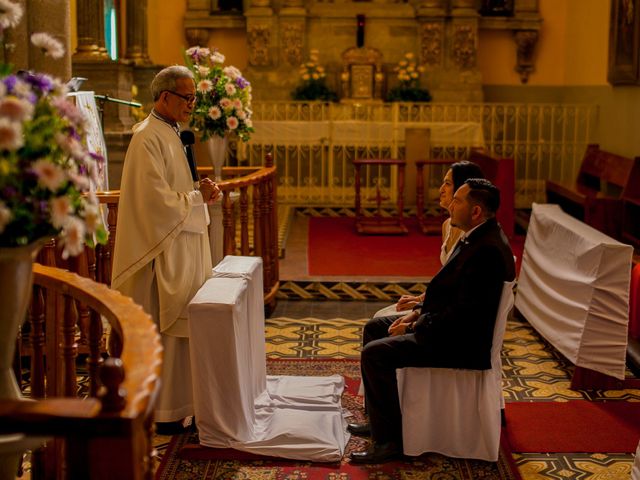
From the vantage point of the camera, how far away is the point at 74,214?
259cm

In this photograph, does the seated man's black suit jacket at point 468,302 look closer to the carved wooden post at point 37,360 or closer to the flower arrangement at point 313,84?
the carved wooden post at point 37,360

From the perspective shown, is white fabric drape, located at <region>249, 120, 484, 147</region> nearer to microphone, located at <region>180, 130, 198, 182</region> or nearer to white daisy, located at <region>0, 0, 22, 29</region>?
microphone, located at <region>180, 130, 198, 182</region>

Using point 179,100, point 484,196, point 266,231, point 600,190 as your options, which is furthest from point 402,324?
point 600,190

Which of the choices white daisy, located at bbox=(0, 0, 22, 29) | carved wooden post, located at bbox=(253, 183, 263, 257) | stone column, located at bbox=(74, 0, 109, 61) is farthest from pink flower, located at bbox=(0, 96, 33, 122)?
stone column, located at bbox=(74, 0, 109, 61)

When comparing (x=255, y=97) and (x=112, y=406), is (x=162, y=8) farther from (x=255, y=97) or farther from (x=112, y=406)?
(x=112, y=406)

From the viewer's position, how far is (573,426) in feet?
16.8

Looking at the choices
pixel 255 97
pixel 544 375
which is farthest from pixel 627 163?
pixel 255 97

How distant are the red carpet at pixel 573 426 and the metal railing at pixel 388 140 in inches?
291

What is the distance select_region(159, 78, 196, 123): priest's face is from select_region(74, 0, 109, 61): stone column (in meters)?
5.39


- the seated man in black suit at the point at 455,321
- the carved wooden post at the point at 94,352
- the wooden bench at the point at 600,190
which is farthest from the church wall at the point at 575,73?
the carved wooden post at the point at 94,352

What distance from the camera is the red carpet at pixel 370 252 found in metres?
8.94

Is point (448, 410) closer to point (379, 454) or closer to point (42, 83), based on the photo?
point (379, 454)

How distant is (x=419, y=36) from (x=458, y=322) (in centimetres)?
1116

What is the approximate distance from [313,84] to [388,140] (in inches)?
79.3
